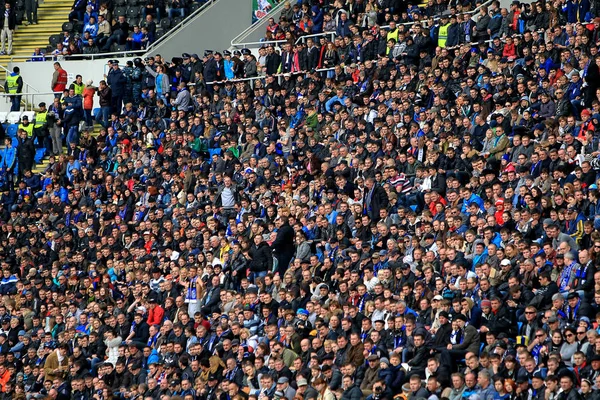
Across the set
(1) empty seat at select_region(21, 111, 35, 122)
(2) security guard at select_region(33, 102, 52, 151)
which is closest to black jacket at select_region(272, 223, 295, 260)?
(2) security guard at select_region(33, 102, 52, 151)

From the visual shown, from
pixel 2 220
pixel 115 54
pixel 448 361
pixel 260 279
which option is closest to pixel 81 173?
pixel 2 220

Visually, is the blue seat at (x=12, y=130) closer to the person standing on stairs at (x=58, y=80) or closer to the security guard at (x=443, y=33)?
the person standing on stairs at (x=58, y=80)

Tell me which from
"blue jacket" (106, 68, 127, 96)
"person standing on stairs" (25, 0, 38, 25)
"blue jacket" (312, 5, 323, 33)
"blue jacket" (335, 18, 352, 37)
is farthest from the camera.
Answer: "person standing on stairs" (25, 0, 38, 25)

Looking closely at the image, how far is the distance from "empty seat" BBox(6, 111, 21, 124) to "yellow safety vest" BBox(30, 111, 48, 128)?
3.61 ft

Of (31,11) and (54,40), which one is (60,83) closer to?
(54,40)

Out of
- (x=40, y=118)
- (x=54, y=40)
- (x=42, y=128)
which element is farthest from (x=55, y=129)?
(x=54, y=40)

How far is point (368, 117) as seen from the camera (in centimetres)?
2911

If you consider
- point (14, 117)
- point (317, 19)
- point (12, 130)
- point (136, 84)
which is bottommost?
point (12, 130)

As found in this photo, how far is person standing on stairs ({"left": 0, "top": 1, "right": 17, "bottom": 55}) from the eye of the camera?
4141 centimetres

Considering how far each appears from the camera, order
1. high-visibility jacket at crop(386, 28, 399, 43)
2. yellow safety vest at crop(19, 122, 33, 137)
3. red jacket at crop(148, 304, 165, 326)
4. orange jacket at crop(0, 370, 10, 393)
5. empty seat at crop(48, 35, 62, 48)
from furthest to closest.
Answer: empty seat at crop(48, 35, 62, 48) → yellow safety vest at crop(19, 122, 33, 137) → high-visibility jacket at crop(386, 28, 399, 43) → orange jacket at crop(0, 370, 10, 393) → red jacket at crop(148, 304, 165, 326)

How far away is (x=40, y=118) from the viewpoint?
36.3 metres

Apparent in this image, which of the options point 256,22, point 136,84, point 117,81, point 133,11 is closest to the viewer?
point 117,81

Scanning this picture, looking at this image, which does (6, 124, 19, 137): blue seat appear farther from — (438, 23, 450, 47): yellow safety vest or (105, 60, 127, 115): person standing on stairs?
(438, 23, 450, 47): yellow safety vest

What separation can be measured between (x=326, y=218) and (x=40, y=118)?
12292 mm
